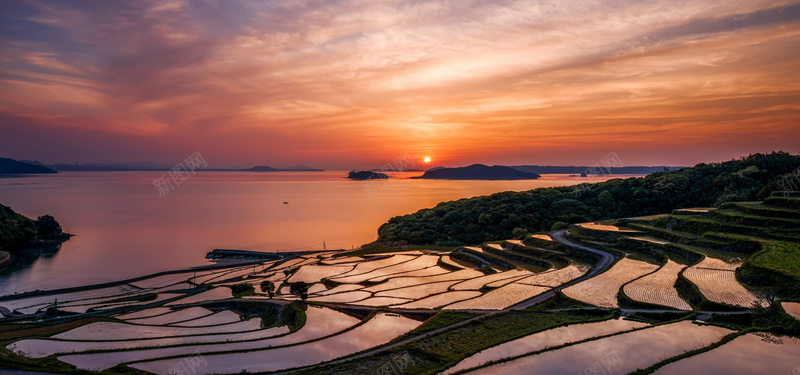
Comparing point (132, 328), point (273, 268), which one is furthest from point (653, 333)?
point (273, 268)

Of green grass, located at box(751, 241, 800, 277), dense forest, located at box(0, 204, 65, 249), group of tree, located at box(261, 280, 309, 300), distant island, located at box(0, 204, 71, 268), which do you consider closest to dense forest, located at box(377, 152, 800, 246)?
green grass, located at box(751, 241, 800, 277)

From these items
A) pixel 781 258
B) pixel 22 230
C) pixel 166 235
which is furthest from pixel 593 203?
pixel 22 230

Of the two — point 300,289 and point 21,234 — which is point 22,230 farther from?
point 300,289

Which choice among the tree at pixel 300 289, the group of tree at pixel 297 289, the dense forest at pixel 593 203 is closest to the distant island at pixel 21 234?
the group of tree at pixel 297 289

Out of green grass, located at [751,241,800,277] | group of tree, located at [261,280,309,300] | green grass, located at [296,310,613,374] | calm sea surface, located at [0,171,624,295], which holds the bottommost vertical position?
calm sea surface, located at [0,171,624,295]

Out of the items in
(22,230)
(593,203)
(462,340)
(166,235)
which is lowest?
(166,235)

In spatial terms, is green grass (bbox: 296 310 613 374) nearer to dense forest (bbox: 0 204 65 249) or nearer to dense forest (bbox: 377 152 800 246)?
dense forest (bbox: 377 152 800 246)

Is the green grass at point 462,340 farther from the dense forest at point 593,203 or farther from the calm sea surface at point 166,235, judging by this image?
the calm sea surface at point 166,235
